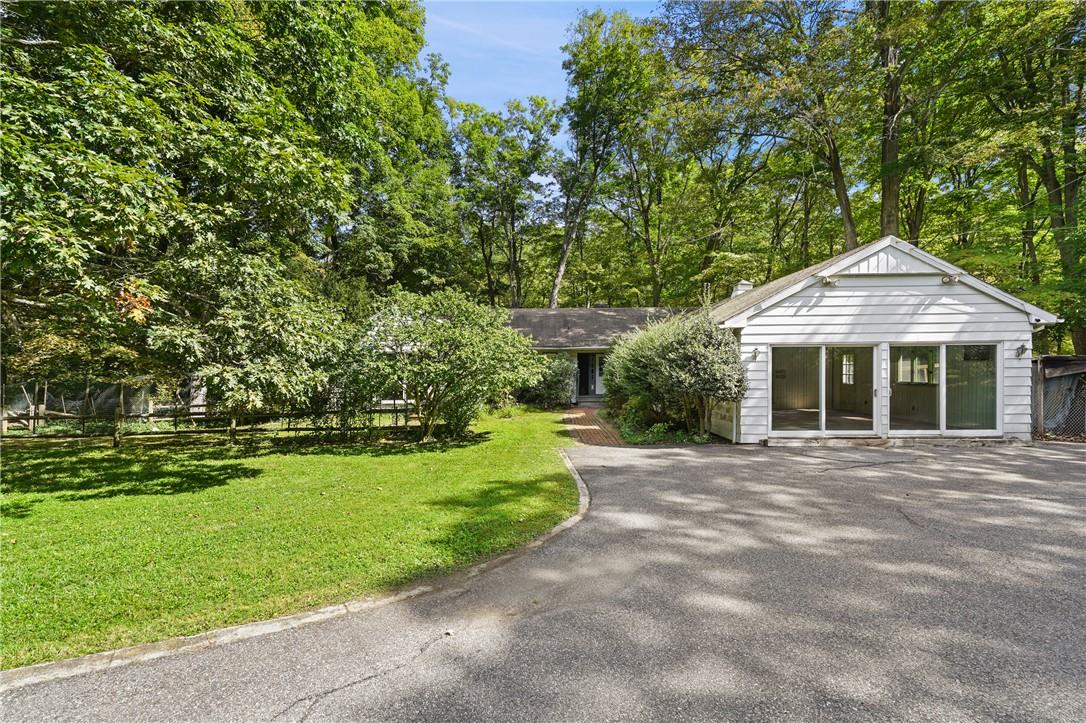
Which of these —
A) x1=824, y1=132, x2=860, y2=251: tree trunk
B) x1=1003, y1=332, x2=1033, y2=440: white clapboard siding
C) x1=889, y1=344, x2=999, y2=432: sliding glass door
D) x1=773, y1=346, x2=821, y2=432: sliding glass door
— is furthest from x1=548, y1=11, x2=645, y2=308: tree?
x1=1003, y1=332, x2=1033, y2=440: white clapboard siding

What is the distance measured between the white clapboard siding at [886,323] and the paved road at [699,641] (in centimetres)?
534

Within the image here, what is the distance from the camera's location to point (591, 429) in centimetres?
1242

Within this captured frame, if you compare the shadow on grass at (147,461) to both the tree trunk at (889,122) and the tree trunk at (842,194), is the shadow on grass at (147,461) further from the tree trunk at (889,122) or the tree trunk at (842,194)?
the tree trunk at (889,122)

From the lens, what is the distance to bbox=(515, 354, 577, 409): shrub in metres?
17.6

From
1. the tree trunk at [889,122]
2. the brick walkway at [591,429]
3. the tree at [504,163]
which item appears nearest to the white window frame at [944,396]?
the tree trunk at [889,122]

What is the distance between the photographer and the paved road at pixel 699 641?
229 cm

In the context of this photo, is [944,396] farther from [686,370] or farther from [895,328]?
[686,370]

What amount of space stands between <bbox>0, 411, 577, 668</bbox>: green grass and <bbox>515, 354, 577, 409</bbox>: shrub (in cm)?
843

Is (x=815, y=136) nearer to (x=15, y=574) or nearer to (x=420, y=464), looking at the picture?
(x=420, y=464)

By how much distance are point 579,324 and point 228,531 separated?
1803cm

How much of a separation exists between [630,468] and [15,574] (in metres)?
7.25

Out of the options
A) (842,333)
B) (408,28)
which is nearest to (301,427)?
(842,333)

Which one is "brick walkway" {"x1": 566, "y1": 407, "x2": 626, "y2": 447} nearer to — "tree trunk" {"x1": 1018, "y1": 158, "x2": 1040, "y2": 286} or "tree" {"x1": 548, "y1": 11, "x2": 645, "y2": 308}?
"tree" {"x1": 548, "y1": 11, "x2": 645, "y2": 308}

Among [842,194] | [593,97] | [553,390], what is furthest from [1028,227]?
[593,97]
